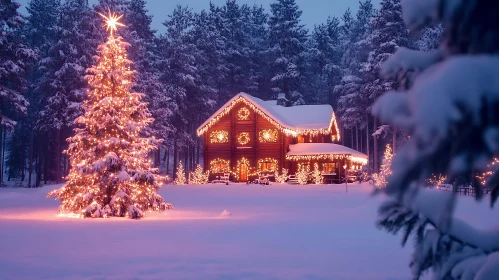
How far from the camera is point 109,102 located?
2225 centimetres

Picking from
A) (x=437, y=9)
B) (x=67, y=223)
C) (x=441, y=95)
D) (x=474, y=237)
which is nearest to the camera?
(x=441, y=95)

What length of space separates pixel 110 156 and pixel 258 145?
1235 inches

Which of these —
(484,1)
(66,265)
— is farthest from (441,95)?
(66,265)

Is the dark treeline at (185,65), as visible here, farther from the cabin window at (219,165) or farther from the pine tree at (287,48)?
the cabin window at (219,165)

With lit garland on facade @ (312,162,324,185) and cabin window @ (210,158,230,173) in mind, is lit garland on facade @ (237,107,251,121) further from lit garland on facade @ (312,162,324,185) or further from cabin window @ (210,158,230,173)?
lit garland on facade @ (312,162,324,185)

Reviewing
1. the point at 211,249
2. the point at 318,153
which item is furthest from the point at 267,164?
the point at 211,249

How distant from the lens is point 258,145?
2064 inches

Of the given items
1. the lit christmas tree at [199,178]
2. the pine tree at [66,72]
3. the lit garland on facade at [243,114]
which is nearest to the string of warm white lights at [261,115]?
the lit garland on facade at [243,114]

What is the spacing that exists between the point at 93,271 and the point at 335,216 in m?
13.2

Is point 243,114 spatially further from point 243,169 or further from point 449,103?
point 449,103

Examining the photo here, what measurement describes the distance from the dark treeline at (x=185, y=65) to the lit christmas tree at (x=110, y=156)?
630 inches

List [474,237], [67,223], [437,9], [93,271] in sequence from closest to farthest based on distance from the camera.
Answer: [437,9] < [474,237] < [93,271] < [67,223]

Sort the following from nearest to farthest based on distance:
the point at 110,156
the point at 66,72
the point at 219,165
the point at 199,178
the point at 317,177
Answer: the point at 110,156
the point at 317,177
the point at 199,178
the point at 66,72
the point at 219,165

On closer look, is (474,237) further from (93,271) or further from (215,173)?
(215,173)
